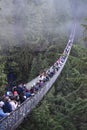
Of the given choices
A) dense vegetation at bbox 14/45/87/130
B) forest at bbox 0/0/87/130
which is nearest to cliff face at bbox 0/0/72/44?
forest at bbox 0/0/87/130

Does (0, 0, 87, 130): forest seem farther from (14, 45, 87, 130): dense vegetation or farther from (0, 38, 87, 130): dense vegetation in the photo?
(14, 45, 87, 130): dense vegetation

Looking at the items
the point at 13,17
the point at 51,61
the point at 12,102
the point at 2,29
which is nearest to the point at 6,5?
the point at 13,17

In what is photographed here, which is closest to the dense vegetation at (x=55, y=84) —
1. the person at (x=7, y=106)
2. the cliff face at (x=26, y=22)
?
the cliff face at (x=26, y=22)

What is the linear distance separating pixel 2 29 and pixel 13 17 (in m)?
6.16

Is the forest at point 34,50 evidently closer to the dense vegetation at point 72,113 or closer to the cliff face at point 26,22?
the cliff face at point 26,22

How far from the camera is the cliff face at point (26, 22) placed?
114ft

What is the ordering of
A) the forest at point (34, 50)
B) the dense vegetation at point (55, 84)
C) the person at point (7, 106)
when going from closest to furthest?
1. the person at point (7, 106)
2. the dense vegetation at point (55, 84)
3. the forest at point (34, 50)

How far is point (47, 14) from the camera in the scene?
5097cm

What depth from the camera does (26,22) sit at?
40.2 m

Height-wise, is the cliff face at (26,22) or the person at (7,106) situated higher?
the cliff face at (26,22)

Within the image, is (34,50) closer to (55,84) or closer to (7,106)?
(55,84)

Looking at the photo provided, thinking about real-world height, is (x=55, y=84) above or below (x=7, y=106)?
below

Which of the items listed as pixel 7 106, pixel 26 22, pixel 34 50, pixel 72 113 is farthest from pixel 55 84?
pixel 7 106

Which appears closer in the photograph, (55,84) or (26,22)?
(55,84)
